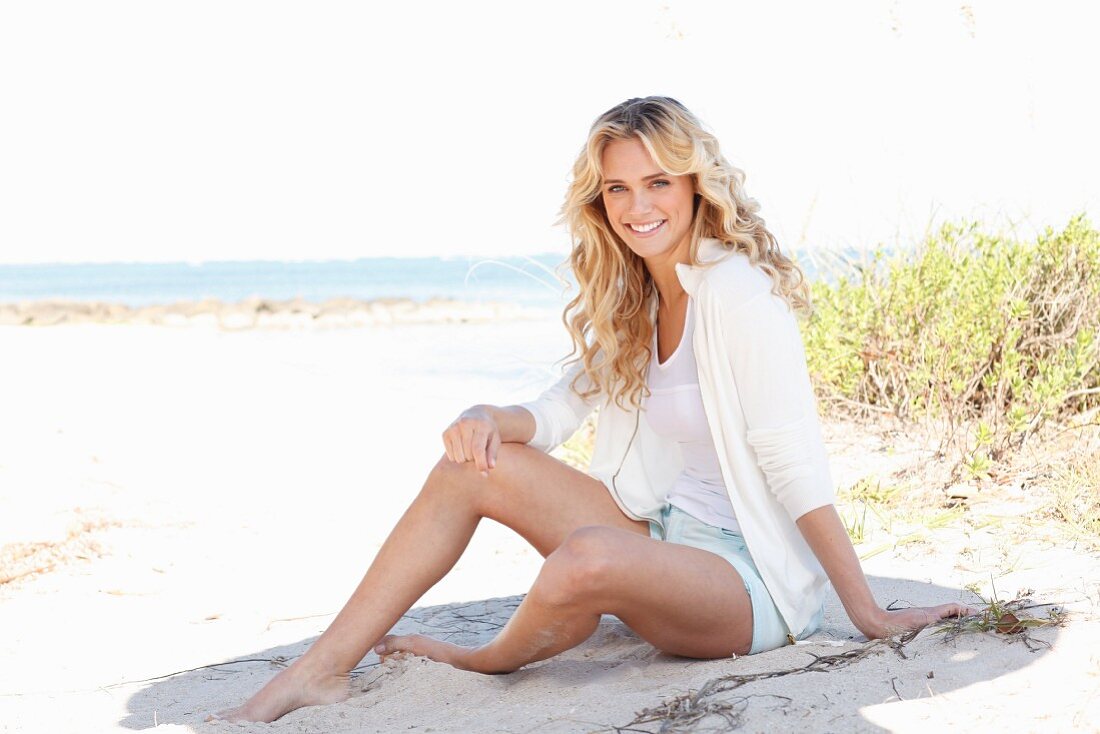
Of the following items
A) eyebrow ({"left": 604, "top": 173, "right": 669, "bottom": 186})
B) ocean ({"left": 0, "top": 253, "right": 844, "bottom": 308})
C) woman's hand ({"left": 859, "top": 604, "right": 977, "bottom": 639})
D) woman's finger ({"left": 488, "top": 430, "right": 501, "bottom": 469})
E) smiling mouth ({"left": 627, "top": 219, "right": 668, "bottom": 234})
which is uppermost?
eyebrow ({"left": 604, "top": 173, "right": 669, "bottom": 186})

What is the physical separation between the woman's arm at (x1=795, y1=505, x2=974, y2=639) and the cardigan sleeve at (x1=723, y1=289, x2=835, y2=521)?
46 mm

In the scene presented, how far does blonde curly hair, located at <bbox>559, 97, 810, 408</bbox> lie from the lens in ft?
7.65

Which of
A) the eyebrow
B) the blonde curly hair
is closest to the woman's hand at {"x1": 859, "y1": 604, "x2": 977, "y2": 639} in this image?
the blonde curly hair

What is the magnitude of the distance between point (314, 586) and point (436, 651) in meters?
1.20

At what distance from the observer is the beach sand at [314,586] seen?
1.82 meters

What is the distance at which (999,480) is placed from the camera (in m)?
3.51

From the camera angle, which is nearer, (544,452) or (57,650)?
(544,452)

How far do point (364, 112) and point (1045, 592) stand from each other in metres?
39.4

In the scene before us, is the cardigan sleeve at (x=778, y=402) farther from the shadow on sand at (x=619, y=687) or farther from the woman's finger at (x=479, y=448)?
the woman's finger at (x=479, y=448)

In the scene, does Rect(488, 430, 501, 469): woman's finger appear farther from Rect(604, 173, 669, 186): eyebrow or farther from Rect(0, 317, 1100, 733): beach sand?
Rect(604, 173, 669, 186): eyebrow

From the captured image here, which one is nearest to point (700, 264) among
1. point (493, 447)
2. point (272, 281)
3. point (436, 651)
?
point (493, 447)

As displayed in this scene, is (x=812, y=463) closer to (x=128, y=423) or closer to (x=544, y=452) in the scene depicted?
(x=544, y=452)

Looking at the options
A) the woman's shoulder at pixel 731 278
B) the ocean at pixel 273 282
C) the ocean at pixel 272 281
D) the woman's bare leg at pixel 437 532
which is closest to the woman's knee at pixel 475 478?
the woman's bare leg at pixel 437 532

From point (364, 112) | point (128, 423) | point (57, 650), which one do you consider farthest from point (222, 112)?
point (57, 650)
